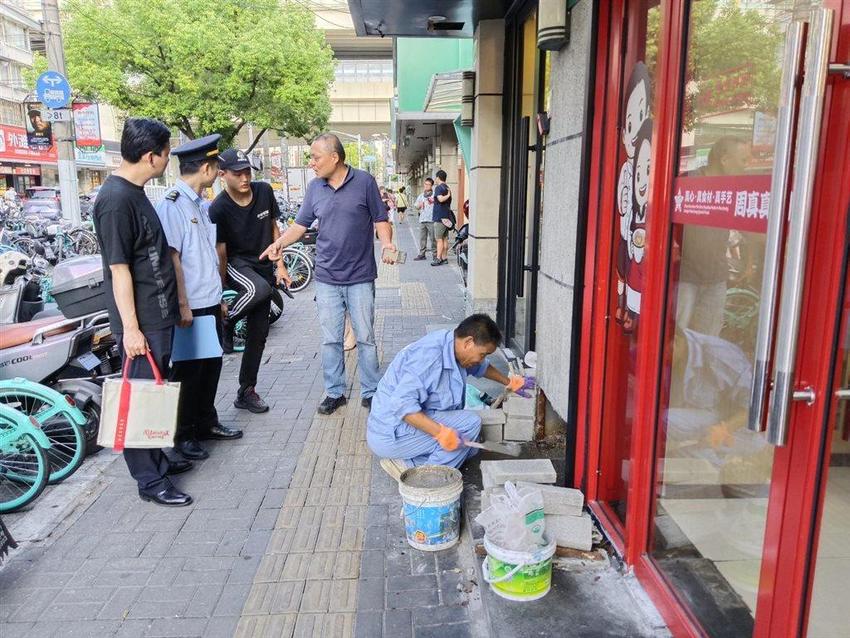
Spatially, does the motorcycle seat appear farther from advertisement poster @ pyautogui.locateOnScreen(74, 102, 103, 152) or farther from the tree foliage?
advertisement poster @ pyautogui.locateOnScreen(74, 102, 103, 152)

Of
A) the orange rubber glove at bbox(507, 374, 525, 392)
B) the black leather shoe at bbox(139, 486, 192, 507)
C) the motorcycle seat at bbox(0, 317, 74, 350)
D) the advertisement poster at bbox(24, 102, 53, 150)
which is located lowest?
the black leather shoe at bbox(139, 486, 192, 507)

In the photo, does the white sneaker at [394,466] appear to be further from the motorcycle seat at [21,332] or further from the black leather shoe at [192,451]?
the motorcycle seat at [21,332]

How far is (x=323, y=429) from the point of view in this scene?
15.4 ft

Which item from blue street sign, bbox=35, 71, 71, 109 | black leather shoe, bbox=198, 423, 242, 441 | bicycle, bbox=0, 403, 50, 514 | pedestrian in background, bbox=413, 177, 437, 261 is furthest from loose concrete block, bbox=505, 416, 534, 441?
blue street sign, bbox=35, 71, 71, 109

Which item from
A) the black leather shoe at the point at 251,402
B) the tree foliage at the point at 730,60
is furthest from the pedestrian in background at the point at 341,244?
the tree foliage at the point at 730,60

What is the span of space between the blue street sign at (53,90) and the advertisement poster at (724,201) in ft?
37.7

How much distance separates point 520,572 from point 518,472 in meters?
0.61

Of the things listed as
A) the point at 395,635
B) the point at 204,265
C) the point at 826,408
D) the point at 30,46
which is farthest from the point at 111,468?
the point at 30,46

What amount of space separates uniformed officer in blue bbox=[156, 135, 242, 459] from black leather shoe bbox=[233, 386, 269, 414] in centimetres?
73

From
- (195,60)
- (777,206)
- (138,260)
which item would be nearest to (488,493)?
(777,206)

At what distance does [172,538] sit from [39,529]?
2.46 ft

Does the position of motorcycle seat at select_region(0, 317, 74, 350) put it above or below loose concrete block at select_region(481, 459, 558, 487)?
above

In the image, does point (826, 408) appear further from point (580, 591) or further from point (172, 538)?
point (172, 538)

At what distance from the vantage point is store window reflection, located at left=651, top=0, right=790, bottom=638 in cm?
187
